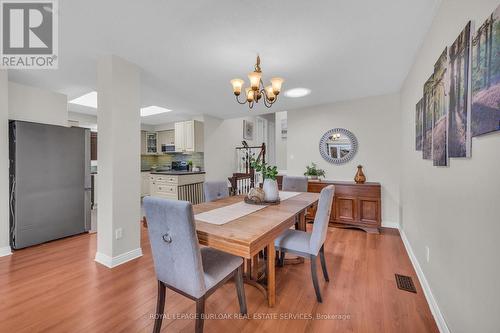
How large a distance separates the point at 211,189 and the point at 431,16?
8.64 feet

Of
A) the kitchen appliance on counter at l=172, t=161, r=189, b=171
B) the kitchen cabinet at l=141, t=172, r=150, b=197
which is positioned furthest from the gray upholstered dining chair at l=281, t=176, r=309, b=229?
the kitchen cabinet at l=141, t=172, r=150, b=197

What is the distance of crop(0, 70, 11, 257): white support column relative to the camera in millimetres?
2662

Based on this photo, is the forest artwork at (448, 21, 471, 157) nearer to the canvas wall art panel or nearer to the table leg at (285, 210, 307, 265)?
the table leg at (285, 210, 307, 265)

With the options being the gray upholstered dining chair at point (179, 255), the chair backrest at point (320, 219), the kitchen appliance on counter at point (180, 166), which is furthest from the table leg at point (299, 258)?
the kitchen appliance on counter at point (180, 166)

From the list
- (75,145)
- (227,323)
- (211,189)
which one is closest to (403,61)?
(211,189)

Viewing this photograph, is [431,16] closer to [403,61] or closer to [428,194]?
[403,61]

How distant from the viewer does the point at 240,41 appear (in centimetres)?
212

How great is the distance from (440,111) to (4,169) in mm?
4578

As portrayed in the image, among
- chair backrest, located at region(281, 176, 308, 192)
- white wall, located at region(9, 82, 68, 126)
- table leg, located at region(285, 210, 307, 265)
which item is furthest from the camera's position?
chair backrest, located at region(281, 176, 308, 192)

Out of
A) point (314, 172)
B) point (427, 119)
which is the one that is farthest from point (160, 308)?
point (314, 172)

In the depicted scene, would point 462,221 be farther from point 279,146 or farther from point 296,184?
point 279,146

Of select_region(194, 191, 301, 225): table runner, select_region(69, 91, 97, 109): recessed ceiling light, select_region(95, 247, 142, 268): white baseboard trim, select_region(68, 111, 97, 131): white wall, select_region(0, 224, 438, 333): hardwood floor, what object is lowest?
select_region(0, 224, 438, 333): hardwood floor

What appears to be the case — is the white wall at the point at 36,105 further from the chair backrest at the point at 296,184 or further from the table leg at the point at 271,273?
the table leg at the point at 271,273

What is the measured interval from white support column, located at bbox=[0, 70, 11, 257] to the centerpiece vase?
10.6ft
